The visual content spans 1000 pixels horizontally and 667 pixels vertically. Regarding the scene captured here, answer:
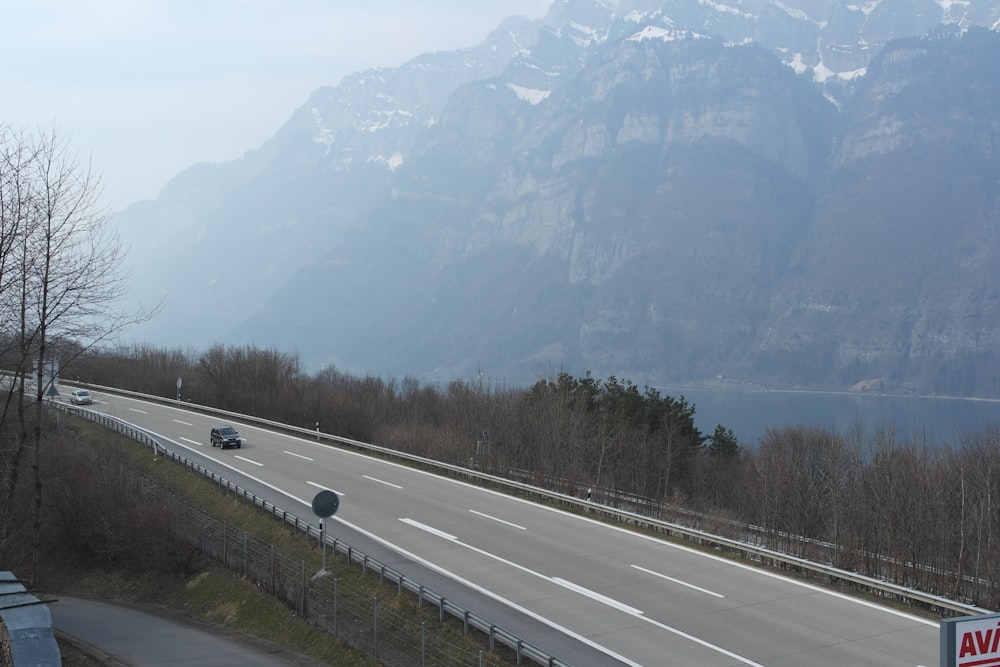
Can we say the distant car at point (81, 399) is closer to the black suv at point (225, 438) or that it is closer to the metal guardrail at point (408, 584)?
the black suv at point (225, 438)

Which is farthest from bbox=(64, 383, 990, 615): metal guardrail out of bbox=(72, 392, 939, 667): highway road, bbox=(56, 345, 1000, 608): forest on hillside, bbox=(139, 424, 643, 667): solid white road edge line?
bbox=(139, 424, 643, 667): solid white road edge line

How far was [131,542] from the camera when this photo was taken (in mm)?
30250

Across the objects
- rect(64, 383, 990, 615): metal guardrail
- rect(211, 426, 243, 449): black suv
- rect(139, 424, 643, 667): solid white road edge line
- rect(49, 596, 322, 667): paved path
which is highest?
rect(211, 426, 243, 449): black suv

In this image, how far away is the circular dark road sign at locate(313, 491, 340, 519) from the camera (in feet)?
67.9

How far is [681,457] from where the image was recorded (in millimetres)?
61781

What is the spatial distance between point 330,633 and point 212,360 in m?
72.3

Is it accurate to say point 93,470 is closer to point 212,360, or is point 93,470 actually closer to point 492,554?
point 492,554

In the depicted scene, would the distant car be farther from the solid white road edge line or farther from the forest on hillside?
the solid white road edge line

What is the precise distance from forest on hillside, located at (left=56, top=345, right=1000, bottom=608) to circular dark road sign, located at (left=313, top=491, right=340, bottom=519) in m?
8.80

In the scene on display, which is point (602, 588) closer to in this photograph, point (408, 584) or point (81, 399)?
point (408, 584)

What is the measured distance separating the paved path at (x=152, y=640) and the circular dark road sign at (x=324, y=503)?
331 centimetres

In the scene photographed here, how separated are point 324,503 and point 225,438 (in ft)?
89.5

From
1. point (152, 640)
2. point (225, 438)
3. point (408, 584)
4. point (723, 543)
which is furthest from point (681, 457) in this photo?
point (152, 640)

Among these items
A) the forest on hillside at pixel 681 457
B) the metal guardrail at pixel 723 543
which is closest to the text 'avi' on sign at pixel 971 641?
the metal guardrail at pixel 723 543
